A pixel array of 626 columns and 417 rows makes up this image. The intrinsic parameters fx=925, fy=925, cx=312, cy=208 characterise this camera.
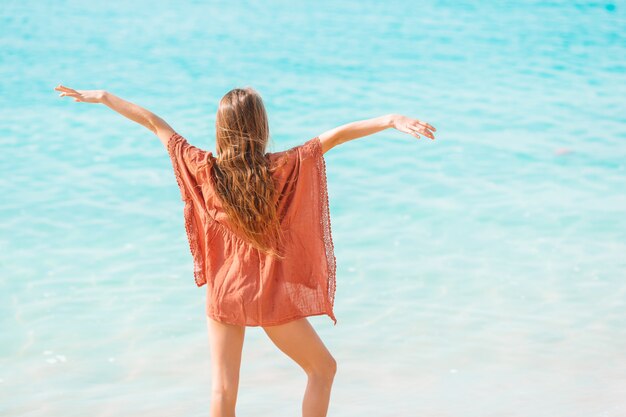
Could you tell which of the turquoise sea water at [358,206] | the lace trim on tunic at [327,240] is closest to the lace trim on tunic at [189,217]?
the lace trim on tunic at [327,240]

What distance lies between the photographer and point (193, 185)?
3.23m

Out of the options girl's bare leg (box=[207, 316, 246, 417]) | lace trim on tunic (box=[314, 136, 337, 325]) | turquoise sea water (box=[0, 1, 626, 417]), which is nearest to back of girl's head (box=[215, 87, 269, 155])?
lace trim on tunic (box=[314, 136, 337, 325])

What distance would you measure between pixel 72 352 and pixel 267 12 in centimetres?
934

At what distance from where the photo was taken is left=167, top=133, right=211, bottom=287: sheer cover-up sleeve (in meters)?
3.19

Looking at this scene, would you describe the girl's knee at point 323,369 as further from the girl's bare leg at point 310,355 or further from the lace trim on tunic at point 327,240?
the lace trim on tunic at point 327,240

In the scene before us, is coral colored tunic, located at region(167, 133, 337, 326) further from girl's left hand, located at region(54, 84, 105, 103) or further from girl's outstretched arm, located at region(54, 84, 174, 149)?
girl's left hand, located at region(54, 84, 105, 103)

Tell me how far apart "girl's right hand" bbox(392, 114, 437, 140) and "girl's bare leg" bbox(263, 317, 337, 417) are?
750 mm

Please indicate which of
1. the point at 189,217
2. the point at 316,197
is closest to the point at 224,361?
the point at 189,217

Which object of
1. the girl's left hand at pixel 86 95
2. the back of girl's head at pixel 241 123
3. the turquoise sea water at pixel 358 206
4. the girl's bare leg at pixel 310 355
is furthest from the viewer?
the turquoise sea water at pixel 358 206

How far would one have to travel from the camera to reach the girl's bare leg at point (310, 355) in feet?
10.4

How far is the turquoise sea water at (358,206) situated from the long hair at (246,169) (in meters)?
1.50

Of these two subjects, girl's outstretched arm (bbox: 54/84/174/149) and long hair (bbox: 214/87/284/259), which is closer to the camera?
long hair (bbox: 214/87/284/259)

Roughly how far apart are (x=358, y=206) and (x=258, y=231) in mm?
4360

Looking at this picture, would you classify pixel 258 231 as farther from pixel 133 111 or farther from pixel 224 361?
pixel 133 111
